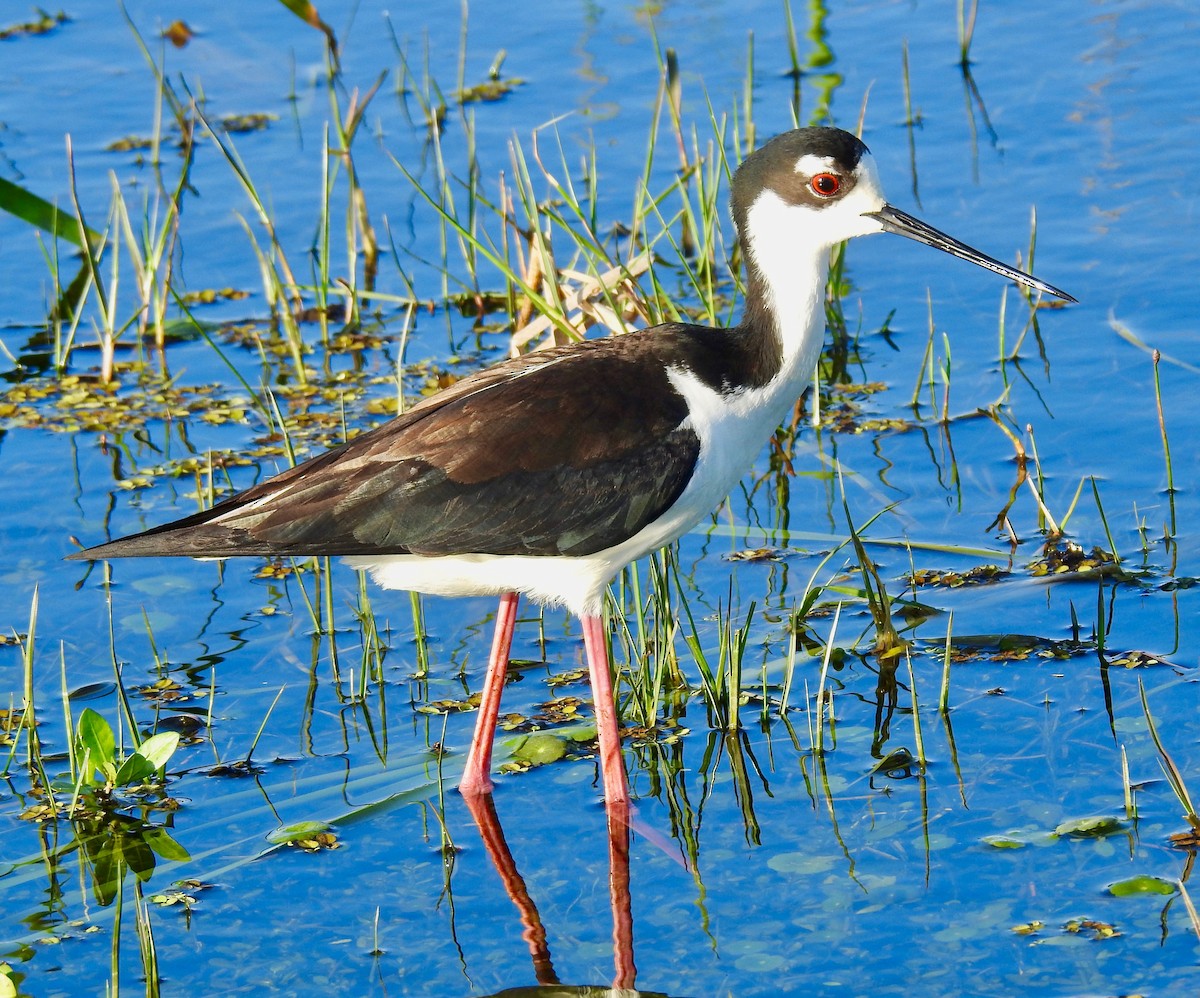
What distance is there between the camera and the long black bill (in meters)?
5.36

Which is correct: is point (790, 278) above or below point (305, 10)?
below

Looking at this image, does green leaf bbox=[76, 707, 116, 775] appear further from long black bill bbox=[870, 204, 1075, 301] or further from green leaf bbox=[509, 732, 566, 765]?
long black bill bbox=[870, 204, 1075, 301]

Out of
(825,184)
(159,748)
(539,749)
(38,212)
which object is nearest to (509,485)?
(539,749)

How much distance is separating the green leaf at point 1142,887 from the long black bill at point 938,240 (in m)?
1.71

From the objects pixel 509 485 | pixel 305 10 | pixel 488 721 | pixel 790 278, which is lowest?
pixel 488 721

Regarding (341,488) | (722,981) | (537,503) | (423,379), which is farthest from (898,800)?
(423,379)

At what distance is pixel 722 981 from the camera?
4.26 m

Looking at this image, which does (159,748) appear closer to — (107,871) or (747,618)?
(107,871)

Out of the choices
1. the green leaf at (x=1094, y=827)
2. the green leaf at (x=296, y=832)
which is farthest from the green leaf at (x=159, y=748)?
the green leaf at (x=1094, y=827)

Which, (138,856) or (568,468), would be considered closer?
(138,856)

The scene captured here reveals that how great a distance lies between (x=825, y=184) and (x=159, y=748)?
235 centimetres

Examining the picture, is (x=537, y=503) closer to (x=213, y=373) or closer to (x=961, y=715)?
(x=961, y=715)

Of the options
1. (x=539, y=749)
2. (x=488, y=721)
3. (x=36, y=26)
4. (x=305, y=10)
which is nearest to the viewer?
(x=488, y=721)

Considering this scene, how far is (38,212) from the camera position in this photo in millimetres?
7879
